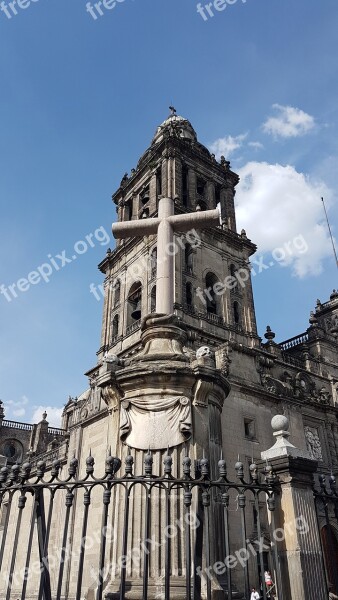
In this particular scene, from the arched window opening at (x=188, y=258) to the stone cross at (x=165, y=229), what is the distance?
22196 mm

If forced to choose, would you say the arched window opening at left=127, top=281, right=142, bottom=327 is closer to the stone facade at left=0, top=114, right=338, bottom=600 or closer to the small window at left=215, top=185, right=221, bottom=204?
the stone facade at left=0, top=114, right=338, bottom=600

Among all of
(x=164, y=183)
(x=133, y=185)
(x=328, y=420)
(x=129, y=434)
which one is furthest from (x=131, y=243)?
(x=129, y=434)

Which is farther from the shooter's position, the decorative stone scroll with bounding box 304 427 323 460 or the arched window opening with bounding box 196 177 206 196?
the arched window opening with bounding box 196 177 206 196

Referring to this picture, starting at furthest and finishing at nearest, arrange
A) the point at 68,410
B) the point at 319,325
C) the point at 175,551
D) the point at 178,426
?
the point at 68,410, the point at 319,325, the point at 178,426, the point at 175,551

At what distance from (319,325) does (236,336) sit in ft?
39.0

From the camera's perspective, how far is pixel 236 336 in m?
32.0

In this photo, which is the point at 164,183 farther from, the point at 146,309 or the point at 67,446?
the point at 67,446

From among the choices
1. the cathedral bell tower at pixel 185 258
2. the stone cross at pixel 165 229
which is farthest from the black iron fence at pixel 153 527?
the cathedral bell tower at pixel 185 258

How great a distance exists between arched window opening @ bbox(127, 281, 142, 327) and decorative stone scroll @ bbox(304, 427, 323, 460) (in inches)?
531

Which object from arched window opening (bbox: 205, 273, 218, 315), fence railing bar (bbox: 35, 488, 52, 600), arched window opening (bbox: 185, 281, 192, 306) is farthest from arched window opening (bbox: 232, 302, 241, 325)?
fence railing bar (bbox: 35, 488, 52, 600)

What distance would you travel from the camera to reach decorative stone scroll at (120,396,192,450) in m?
6.91

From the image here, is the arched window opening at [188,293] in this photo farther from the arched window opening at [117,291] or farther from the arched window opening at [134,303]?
the arched window opening at [117,291]

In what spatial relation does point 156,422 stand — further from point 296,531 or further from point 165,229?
point 165,229

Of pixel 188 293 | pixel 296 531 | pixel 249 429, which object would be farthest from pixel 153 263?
pixel 296 531
